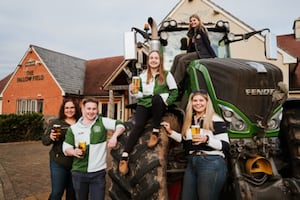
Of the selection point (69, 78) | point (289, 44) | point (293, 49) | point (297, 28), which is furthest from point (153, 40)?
point (69, 78)

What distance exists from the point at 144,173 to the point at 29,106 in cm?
2509

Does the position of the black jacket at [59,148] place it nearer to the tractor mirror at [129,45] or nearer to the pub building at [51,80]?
the tractor mirror at [129,45]

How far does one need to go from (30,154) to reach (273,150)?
10.1 m

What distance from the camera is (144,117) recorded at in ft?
10.9

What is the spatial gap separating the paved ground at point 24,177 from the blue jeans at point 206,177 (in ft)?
12.4

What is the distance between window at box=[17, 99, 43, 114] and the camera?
82.6 ft

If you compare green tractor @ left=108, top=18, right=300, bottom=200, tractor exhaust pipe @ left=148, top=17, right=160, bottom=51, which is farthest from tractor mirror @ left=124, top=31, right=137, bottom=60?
tractor exhaust pipe @ left=148, top=17, right=160, bottom=51

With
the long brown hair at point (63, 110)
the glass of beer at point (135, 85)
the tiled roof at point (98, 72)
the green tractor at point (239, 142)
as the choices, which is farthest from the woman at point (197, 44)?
the tiled roof at point (98, 72)

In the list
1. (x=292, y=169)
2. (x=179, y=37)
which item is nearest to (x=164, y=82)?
(x=292, y=169)

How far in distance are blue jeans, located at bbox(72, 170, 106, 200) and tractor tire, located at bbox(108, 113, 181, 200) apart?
132 millimetres

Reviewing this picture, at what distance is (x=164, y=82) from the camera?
3336mm

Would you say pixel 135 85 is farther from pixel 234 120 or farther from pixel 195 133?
pixel 234 120

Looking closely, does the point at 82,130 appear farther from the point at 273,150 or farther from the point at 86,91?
the point at 86,91

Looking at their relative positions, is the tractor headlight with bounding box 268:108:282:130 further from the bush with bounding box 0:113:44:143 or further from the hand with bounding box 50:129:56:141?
the bush with bounding box 0:113:44:143
